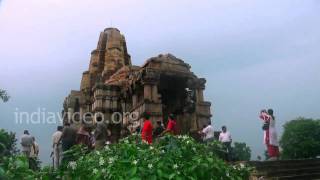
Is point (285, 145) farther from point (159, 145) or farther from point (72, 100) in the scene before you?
point (159, 145)

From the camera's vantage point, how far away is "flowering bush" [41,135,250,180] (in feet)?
19.8

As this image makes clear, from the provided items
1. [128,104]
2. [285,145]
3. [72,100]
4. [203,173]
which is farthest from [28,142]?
[285,145]

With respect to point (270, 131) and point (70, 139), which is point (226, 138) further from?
point (70, 139)

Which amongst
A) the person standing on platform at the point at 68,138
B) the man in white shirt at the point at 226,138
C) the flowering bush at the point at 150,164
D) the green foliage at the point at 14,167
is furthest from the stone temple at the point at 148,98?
the green foliage at the point at 14,167

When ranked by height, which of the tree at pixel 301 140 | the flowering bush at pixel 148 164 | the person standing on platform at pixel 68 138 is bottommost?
the tree at pixel 301 140

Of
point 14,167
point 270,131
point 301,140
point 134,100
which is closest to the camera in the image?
point 14,167

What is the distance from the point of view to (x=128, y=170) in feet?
19.8

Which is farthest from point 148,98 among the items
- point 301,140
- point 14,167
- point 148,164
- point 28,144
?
point 301,140

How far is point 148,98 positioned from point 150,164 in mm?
13705

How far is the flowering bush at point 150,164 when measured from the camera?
6043 mm

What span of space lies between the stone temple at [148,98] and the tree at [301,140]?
69.2 feet

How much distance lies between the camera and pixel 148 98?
19781mm

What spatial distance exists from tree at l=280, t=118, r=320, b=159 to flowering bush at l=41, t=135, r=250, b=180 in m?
34.5

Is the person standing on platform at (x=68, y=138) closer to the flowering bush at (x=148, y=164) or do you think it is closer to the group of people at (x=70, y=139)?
the group of people at (x=70, y=139)
